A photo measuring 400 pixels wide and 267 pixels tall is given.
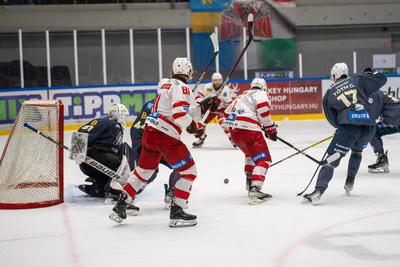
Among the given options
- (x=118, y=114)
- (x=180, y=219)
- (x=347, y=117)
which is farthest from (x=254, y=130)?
(x=180, y=219)

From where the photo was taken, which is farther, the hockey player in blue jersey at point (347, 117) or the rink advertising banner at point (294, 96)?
the rink advertising banner at point (294, 96)

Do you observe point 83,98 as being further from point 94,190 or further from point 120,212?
point 120,212

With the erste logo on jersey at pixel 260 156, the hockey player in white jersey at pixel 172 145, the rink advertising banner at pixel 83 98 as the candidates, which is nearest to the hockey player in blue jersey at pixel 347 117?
the erste logo on jersey at pixel 260 156

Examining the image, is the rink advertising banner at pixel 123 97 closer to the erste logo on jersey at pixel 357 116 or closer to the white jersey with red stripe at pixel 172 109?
the erste logo on jersey at pixel 357 116

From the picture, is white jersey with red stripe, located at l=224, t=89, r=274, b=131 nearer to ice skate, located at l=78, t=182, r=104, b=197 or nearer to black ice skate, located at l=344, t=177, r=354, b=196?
black ice skate, located at l=344, t=177, r=354, b=196

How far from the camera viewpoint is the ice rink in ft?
13.0

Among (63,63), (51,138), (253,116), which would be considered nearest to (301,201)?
(253,116)

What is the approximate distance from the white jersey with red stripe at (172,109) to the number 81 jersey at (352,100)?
138 centimetres

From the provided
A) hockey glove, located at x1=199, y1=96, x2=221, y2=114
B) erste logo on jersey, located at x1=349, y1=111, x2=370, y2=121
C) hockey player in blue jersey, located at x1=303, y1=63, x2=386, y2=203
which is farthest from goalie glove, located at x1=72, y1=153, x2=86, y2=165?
erste logo on jersey, located at x1=349, y1=111, x2=370, y2=121

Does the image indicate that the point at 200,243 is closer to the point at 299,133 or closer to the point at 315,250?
the point at 315,250

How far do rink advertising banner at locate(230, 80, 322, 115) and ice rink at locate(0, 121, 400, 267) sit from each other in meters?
6.54

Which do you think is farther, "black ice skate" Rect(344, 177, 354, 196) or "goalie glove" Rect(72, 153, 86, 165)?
"black ice skate" Rect(344, 177, 354, 196)

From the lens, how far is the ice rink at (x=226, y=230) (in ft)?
13.0

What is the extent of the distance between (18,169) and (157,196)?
4.04 feet
